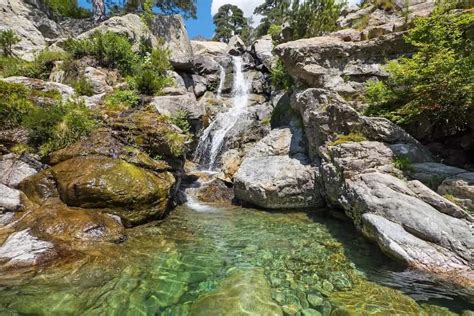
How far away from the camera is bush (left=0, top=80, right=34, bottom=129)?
27.6 feet

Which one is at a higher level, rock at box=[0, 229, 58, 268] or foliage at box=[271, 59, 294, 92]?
foliage at box=[271, 59, 294, 92]

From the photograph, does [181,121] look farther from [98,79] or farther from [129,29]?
[129,29]

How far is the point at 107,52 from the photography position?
1403cm

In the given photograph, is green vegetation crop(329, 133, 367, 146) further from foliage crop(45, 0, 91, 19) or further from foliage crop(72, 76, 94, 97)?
foliage crop(45, 0, 91, 19)

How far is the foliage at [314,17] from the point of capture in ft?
47.8

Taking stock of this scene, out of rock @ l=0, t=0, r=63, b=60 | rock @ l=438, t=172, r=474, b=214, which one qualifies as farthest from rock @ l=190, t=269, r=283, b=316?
rock @ l=0, t=0, r=63, b=60

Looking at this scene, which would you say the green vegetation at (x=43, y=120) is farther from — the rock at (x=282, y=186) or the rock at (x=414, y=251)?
the rock at (x=414, y=251)

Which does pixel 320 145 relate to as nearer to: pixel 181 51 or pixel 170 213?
pixel 170 213

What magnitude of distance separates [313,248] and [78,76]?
12394 millimetres

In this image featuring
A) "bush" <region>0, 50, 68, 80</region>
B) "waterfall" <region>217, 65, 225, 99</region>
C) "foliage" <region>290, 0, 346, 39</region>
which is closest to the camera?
"bush" <region>0, 50, 68, 80</region>

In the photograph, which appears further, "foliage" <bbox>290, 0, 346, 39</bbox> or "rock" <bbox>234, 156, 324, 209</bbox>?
"foliage" <bbox>290, 0, 346, 39</bbox>

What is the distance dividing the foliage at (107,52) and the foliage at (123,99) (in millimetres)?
3662

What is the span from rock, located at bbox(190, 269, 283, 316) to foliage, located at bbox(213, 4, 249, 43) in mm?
47024

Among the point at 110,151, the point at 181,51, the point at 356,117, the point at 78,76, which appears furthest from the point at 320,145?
the point at 181,51
